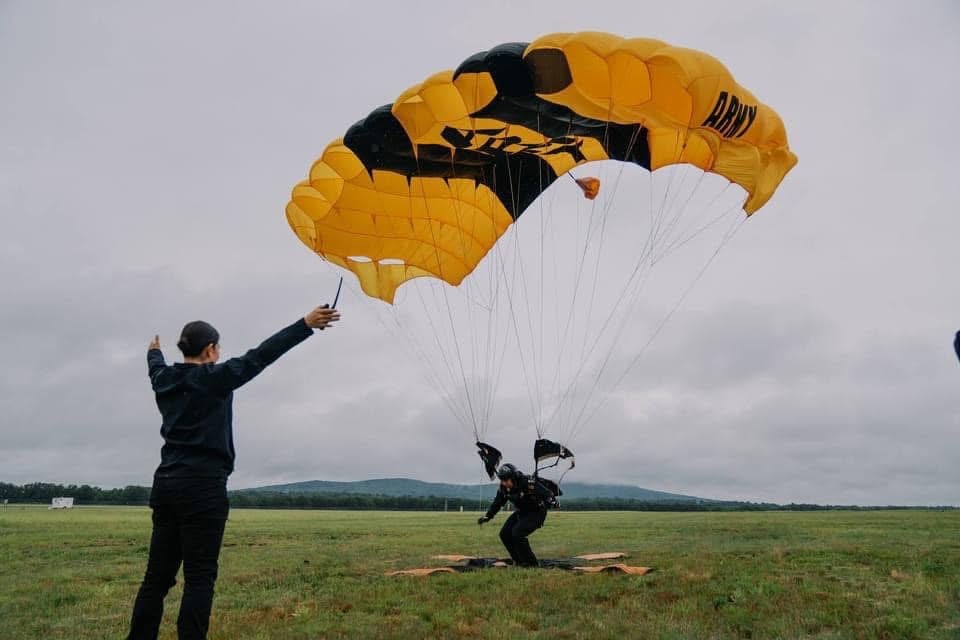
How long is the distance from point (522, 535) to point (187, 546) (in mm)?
6580

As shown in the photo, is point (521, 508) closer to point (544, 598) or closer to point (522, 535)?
point (522, 535)

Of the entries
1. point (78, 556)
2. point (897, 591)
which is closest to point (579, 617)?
point (897, 591)

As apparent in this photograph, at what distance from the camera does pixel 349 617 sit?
19.5 feet

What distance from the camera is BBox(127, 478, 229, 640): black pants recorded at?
350 centimetres

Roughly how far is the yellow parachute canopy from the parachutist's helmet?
3.71 metres

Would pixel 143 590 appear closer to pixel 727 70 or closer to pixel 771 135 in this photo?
pixel 727 70

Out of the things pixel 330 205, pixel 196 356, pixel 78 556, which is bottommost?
pixel 78 556

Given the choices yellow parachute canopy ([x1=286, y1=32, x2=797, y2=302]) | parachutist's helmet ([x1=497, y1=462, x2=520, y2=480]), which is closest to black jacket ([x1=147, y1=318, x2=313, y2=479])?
yellow parachute canopy ([x1=286, y1=32, x2=797, y2=302])

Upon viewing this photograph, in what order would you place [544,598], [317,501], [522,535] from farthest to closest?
[317,501], [522,535], [544,598]

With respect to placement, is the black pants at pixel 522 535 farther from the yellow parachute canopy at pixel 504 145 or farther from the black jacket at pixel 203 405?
the black jacket at pixel 203 405

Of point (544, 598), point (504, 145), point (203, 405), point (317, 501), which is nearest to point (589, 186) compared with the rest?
point (504, 145)

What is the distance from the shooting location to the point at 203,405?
11.9ft

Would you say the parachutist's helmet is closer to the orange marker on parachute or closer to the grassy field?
the grassy field

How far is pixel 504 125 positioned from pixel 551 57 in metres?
1.60
